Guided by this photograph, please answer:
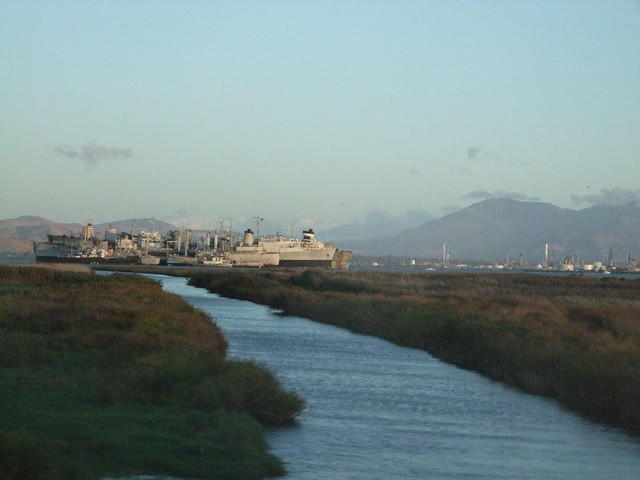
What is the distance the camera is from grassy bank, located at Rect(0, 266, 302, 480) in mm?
11945

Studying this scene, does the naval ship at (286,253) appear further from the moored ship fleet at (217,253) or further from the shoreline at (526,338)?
the shoreline at (526,338)

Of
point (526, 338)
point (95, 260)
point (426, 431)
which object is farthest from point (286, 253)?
point (426, 431)

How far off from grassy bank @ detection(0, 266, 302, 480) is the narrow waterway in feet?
2.82

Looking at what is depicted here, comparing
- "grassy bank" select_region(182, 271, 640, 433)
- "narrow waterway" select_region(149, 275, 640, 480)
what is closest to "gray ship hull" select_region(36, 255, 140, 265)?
"grassy bank" select_region(182, 271, 640, 433)

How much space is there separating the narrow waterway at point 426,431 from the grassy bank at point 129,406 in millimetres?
859

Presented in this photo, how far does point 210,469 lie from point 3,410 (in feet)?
10.4

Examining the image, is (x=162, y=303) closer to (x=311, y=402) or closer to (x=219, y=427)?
(x=311, y=402)

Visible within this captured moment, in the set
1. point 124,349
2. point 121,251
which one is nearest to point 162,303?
point 124,349

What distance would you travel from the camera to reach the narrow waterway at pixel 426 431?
14.2 metres

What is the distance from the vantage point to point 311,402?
19.7 metres

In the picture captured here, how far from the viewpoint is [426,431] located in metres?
17.2

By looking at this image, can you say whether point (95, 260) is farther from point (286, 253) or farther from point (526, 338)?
point (526, 338)

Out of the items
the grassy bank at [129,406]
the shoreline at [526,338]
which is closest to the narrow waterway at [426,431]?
the shoreline at [526,338]

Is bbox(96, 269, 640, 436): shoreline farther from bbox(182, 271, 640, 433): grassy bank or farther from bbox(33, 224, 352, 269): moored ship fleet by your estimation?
bbox(33, 224, 352, 269): moored ship fleet
